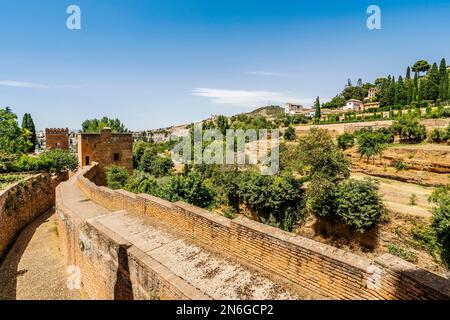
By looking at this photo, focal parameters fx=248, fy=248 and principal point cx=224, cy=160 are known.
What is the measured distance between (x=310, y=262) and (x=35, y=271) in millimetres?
7911

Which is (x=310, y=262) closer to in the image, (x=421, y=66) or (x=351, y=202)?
(x=351, y=202)

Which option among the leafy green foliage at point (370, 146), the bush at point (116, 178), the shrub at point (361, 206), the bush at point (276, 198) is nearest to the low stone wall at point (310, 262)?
the shrub at point (361, 206)

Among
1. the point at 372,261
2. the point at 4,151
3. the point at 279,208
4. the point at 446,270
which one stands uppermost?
the point at 4,151

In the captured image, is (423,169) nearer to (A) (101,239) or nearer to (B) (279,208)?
(B) (279,208)

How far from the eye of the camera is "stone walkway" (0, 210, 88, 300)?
20.3 feet

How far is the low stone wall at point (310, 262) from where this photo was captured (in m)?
2.73

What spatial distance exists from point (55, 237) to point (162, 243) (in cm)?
739

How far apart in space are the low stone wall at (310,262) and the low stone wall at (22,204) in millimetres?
8009

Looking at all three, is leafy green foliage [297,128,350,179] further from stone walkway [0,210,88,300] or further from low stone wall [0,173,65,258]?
low stone wall [0,173,65,258]

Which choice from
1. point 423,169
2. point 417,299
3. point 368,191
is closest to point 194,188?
point 368,191

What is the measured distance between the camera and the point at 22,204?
37.5 ft

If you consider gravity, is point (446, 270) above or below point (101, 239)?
below

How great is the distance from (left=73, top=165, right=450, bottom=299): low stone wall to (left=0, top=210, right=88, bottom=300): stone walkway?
144 inches
